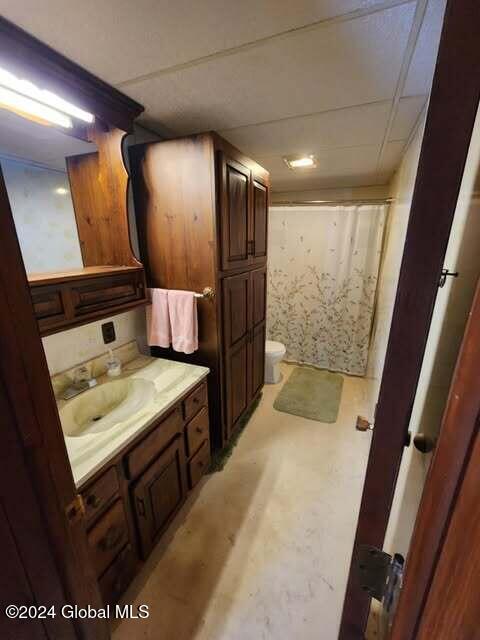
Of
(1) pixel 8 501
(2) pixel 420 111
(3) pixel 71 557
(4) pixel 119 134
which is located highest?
(2) pixel 420 111

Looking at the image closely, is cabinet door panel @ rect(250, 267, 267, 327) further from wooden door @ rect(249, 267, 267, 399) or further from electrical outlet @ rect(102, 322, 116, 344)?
electrical outlet @ rect(102, 322, 116, 344)

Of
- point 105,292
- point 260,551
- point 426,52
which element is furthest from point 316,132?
point 260,551

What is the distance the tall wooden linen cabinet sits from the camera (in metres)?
1.41

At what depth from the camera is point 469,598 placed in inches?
12.1

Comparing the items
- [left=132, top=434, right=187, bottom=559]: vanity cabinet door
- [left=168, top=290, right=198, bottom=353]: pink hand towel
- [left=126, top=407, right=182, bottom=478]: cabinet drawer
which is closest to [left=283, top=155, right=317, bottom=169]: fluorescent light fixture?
[left=168, top=290, right=198, bottom=353]: pink hand towel

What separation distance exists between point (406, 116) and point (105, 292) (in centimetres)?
180

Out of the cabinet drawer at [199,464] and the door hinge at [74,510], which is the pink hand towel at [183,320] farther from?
the door hinge at [74,510]

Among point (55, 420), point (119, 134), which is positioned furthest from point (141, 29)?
point (55, 420)

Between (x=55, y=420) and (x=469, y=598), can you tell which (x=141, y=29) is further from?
(x=469, y=598)

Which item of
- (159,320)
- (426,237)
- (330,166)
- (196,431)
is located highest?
(330,166)

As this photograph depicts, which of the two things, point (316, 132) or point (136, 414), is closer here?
point (136, 414)

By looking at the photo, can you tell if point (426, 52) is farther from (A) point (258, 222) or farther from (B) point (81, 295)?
(B) point (81, 295)

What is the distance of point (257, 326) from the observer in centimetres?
224

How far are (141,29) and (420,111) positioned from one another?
1.32m
